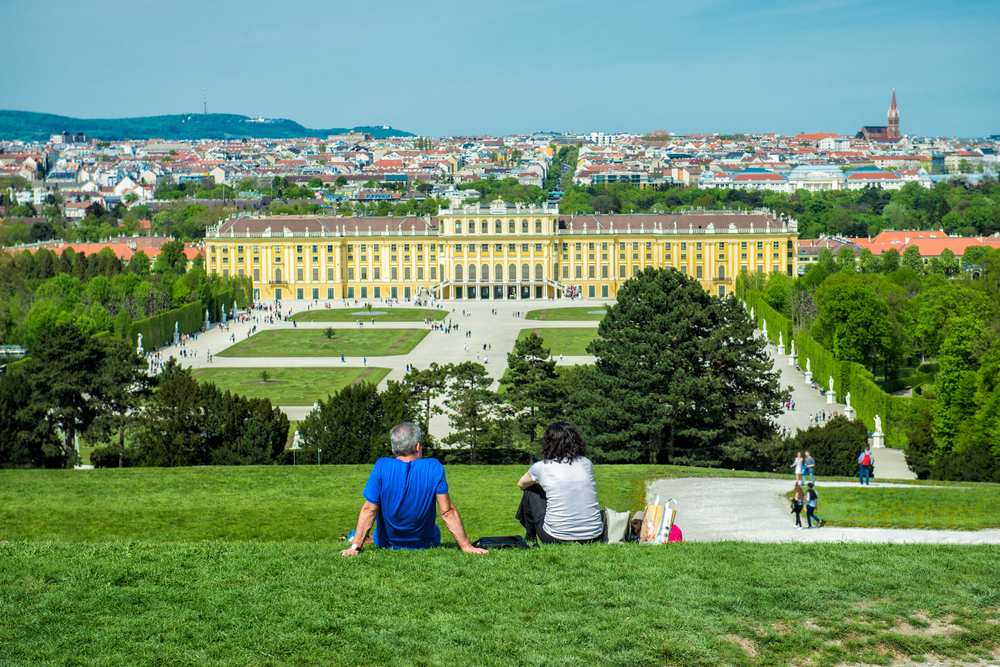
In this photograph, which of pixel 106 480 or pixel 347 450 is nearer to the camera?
pixel 106 480

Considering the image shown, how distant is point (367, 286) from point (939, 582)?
268ft

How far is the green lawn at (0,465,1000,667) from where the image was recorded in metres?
6.76

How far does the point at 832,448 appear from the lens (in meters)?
27.5

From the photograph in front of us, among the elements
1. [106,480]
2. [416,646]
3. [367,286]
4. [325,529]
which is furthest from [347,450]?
[367,286]

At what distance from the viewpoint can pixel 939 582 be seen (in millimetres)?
8156

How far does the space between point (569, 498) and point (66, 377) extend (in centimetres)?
2182

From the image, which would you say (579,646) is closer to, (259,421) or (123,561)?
(123,561)

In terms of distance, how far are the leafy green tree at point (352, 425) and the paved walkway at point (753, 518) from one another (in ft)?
32.1

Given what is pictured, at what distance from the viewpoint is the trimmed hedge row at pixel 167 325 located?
5584 cm

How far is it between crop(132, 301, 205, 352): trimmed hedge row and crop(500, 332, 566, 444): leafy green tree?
29.1m

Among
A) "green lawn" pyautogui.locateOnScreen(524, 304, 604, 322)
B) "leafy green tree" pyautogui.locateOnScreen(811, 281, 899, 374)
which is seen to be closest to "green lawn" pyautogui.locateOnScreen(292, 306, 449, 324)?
"green lawn" pyautogui.locateOnScreen(524, 304, 604, 322)

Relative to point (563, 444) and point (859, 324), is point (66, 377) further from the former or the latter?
point (859, 324)

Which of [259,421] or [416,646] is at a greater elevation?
[416,646]

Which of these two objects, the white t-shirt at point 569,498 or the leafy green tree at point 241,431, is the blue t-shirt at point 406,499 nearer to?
the white t-shirt at point 569,498
